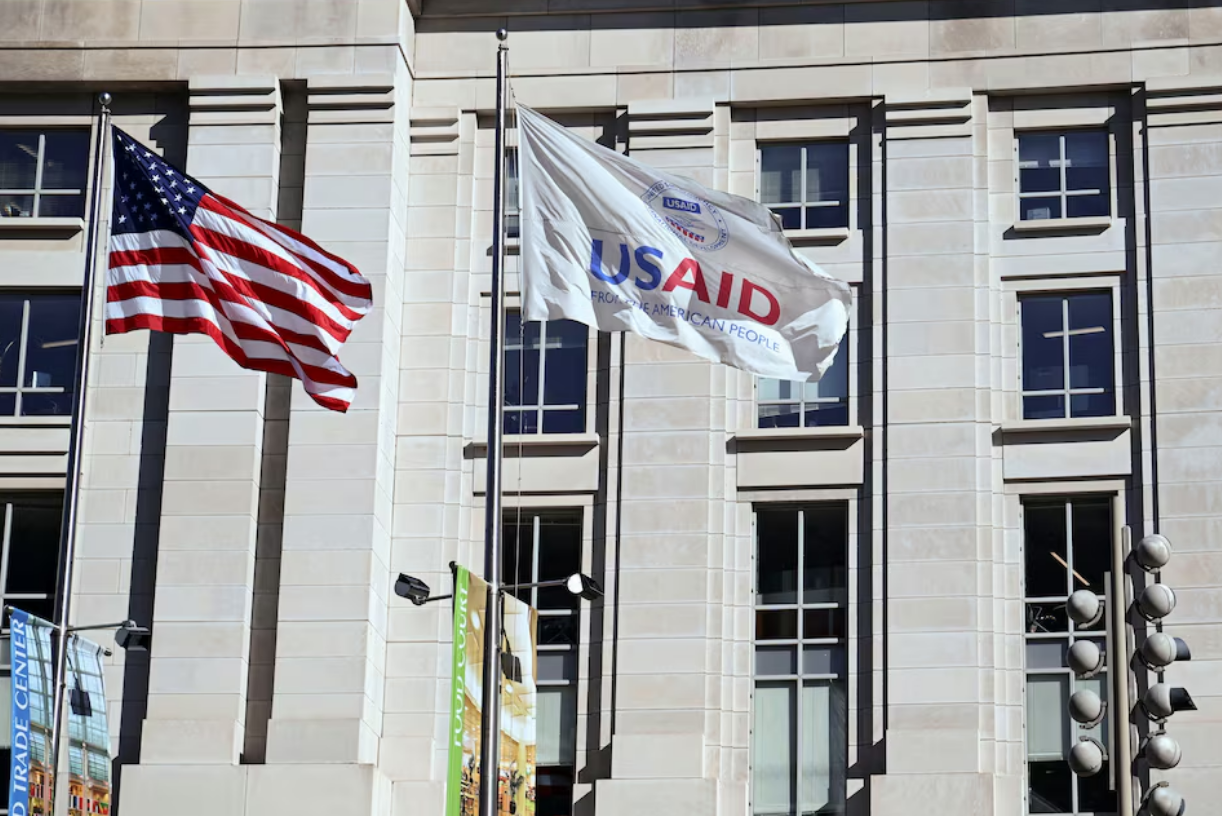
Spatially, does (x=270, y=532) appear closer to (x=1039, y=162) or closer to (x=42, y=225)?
(x=42, y=225)

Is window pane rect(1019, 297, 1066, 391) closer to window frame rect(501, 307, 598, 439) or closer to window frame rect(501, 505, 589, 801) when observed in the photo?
window frame rect(501, 307, 598, 439)

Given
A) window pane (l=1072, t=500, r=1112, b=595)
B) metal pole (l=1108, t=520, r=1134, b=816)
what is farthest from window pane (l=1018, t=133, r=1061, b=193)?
metal pole (l=1108, t=520, r=1134, b=816)

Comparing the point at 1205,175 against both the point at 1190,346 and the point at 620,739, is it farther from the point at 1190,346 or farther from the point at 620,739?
the point at 620,739

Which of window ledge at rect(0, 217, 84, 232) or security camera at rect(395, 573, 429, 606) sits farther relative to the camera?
window ledge at rect(0, 217, 84, 232)

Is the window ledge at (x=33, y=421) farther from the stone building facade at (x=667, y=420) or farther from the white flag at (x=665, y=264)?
the white flag at (x=665, y=264)

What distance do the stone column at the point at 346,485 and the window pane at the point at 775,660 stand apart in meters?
5.53

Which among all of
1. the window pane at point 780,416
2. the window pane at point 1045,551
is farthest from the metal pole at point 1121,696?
the window pane at point 780,416

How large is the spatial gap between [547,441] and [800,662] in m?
5.01

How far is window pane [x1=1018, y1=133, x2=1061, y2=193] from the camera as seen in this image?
114ft

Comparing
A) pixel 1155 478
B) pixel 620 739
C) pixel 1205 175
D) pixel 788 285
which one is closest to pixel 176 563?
pixel 620 739

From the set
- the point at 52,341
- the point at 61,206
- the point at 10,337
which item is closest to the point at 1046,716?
the point at 52,341

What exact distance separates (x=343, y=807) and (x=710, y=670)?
560 centimetres

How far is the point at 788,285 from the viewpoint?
2656 centimetres

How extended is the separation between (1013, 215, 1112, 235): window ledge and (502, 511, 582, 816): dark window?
8109mm
